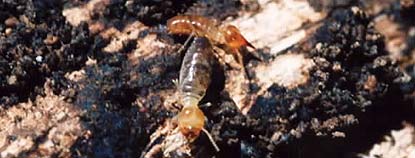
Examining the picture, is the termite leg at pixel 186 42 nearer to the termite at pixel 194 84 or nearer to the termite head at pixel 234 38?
the termite at pixel 194 84

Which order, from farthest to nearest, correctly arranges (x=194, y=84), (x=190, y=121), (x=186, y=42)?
(x=186, y=42)
(x=194, y=84)
(x=190, y=121)

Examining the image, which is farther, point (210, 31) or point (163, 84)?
point (210, 31)

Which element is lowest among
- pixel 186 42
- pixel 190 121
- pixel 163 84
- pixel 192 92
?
pixel 190 121

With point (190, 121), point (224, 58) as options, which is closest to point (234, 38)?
point (224, 58)

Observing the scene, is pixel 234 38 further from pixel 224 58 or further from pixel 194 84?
pixel 194 84

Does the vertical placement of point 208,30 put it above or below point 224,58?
above

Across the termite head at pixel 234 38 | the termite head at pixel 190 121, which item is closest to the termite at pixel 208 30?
the termite head at pixel 234 38

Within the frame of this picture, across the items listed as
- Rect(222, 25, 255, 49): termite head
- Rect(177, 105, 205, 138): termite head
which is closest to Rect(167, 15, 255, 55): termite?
Rect(222, 25, 255, 49): termite head
